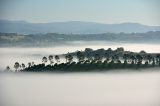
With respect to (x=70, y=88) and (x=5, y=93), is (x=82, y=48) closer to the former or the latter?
(x=70, y=88)

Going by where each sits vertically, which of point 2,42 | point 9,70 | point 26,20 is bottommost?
point 9,70

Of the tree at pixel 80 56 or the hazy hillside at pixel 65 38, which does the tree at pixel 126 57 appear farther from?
the tree at pixel 80 56

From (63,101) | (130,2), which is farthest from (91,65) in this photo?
(130,2)

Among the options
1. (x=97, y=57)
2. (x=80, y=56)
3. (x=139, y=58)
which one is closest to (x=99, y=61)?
(x=97, y=57)

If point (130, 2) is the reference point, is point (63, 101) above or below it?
below

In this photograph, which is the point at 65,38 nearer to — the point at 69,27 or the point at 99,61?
the point at 69,27

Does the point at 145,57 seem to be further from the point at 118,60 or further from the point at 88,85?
the point at 88,85
